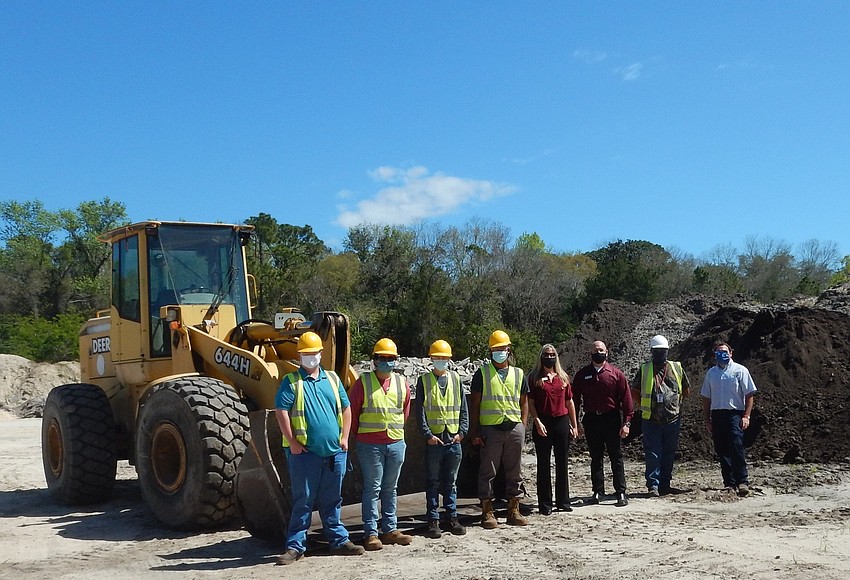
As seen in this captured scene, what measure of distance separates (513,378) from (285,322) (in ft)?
8.61

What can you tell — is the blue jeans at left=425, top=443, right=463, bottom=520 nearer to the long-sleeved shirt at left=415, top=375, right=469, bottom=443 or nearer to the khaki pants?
the long-sleeved shirt at left=415, top=375, right=469, bottom=443

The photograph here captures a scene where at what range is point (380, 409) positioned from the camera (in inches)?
284

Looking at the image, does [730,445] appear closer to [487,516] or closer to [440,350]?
[487,516]

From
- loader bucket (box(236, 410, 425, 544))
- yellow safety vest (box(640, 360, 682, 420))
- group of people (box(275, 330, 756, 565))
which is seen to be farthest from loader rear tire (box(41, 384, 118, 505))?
yellow safety vest (box(640, 360, 682, 420))

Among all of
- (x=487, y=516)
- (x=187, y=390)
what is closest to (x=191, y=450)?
(x=187, y=390)

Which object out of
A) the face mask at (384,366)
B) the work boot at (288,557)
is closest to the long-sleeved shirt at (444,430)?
the face mask at (384,366)

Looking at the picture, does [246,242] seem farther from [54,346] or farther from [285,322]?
[54,346]

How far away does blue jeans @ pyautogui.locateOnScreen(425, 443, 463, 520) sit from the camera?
7.61m

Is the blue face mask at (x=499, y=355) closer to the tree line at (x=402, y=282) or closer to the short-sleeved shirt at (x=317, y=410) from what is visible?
the short-sleeved shirt at (x=317, y=410)

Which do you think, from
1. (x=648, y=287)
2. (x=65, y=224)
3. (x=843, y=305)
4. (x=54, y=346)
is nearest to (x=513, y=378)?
(x=843, y=305)

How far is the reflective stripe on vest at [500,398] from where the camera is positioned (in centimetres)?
796

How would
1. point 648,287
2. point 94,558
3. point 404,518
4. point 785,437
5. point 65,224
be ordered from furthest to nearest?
1. point 65,224
2. point 648,287
3. point 785,437
4. point 404,518
5. point 94,558

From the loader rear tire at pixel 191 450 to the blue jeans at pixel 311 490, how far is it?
1.21 meters

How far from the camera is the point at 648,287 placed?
111 feet
